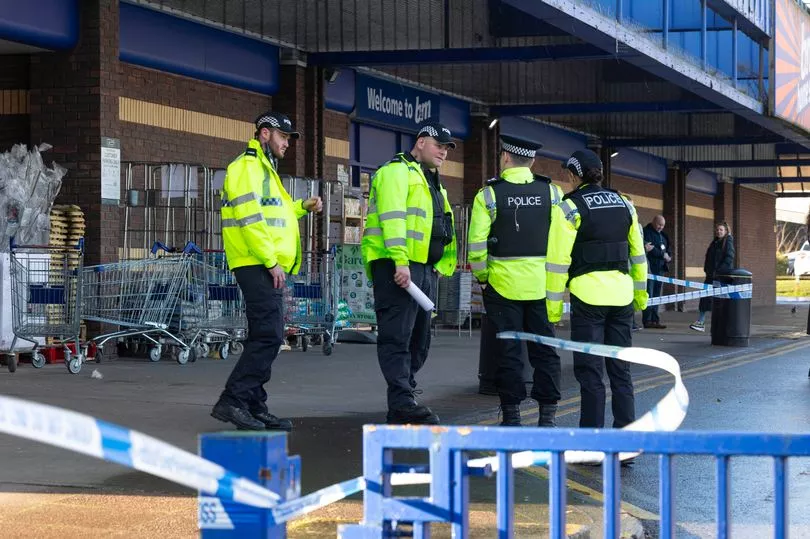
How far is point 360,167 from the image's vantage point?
22922mm

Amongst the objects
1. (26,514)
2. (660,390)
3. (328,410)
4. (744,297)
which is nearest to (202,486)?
(26,514)

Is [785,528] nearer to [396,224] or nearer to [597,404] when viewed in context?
[597,404]

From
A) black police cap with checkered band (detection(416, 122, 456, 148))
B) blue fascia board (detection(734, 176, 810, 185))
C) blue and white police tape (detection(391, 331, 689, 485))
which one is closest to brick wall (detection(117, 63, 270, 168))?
black police cap with checkered band (detection(416, 122, 456, 148))

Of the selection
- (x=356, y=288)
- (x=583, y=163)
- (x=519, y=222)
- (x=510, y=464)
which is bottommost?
(x=510, y=464)

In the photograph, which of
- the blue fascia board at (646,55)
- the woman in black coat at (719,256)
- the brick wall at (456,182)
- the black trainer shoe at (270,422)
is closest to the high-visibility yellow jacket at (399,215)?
the black trainer shoe at (270,422)

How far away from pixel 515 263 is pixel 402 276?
796 mm

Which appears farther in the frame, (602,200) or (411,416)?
(411,416)

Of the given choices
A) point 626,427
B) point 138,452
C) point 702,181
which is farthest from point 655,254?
point 138,452

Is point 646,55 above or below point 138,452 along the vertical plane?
above

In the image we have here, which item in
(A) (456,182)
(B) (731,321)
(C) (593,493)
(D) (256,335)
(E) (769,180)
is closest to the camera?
(C) (593,493)

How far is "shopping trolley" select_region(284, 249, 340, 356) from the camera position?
1597 cm

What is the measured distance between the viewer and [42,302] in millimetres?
13633

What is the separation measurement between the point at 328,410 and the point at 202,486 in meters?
7.99

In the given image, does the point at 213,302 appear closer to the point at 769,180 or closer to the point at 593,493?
the point at 593,493
